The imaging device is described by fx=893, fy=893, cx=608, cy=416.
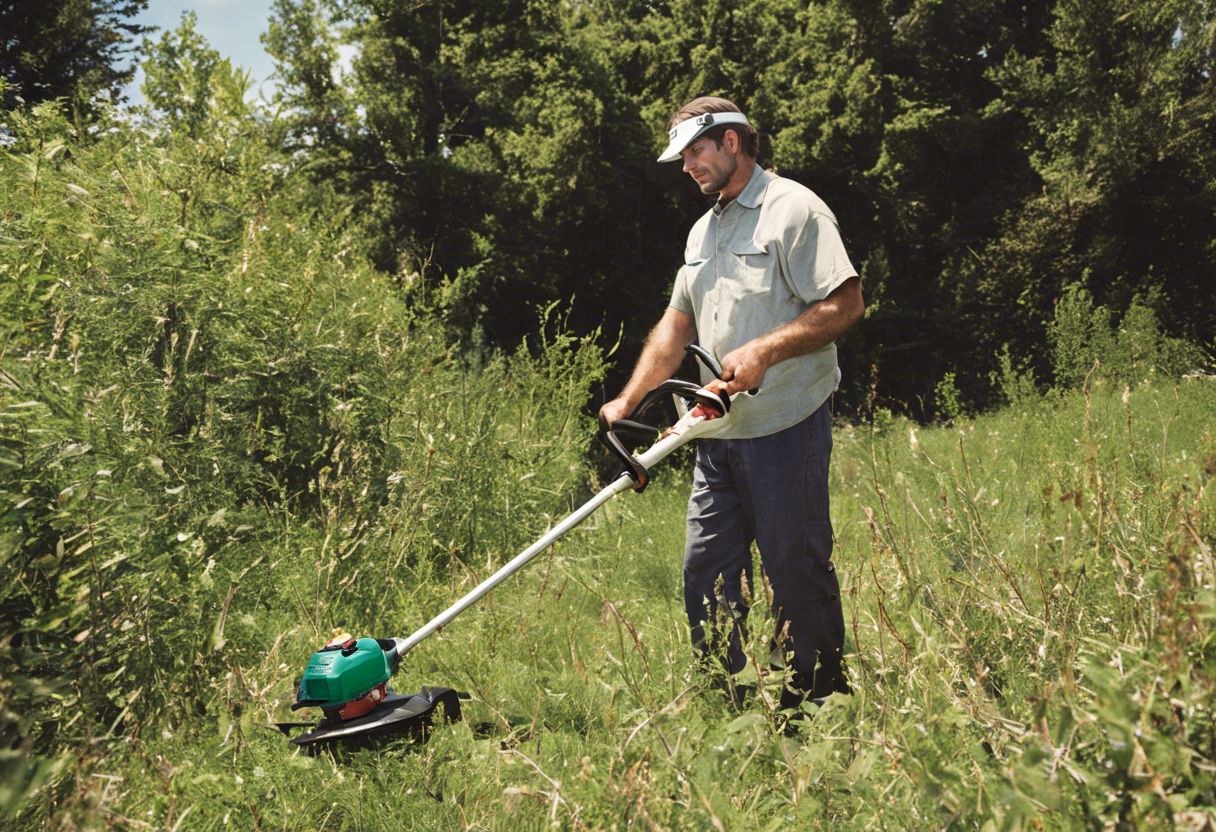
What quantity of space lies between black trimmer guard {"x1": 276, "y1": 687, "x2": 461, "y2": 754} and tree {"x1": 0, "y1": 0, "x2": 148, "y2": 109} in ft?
61.7

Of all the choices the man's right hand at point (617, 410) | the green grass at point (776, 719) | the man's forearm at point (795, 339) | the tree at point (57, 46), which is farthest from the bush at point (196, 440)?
the tree at point (57, 46)

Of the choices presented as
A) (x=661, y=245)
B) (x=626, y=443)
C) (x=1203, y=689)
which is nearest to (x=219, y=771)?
(x=626, y=443)

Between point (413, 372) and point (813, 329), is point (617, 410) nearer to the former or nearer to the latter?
point (813, 329)

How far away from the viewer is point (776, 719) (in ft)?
8.25

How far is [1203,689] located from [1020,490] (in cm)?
405

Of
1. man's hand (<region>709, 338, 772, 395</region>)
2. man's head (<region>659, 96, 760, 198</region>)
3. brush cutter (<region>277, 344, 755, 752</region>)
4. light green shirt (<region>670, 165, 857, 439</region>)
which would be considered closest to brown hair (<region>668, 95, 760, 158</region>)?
man's head (<region>659, 96, 760, 198</region>)

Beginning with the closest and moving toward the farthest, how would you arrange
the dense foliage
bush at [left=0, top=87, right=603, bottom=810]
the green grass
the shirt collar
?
the green grass < bush at [left=0, top=87, right=603, bottom=810] < the shirt collar < the dense foliage

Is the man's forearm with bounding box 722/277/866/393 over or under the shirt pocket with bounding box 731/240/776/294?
under

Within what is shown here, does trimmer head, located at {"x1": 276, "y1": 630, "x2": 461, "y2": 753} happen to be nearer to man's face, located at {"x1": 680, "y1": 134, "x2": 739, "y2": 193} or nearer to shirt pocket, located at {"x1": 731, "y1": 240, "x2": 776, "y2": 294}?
shirt pocket, located at {"x1": 731, "y1": 240, "x2": 776, "y2": 294}

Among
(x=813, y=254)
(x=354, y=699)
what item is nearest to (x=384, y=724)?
(x=354, y=699)

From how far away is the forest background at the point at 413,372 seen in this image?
7.14ft

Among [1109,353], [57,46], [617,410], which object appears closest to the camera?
[617,410]

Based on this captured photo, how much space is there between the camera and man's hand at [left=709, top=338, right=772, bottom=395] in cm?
257

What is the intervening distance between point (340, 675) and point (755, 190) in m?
1.95
